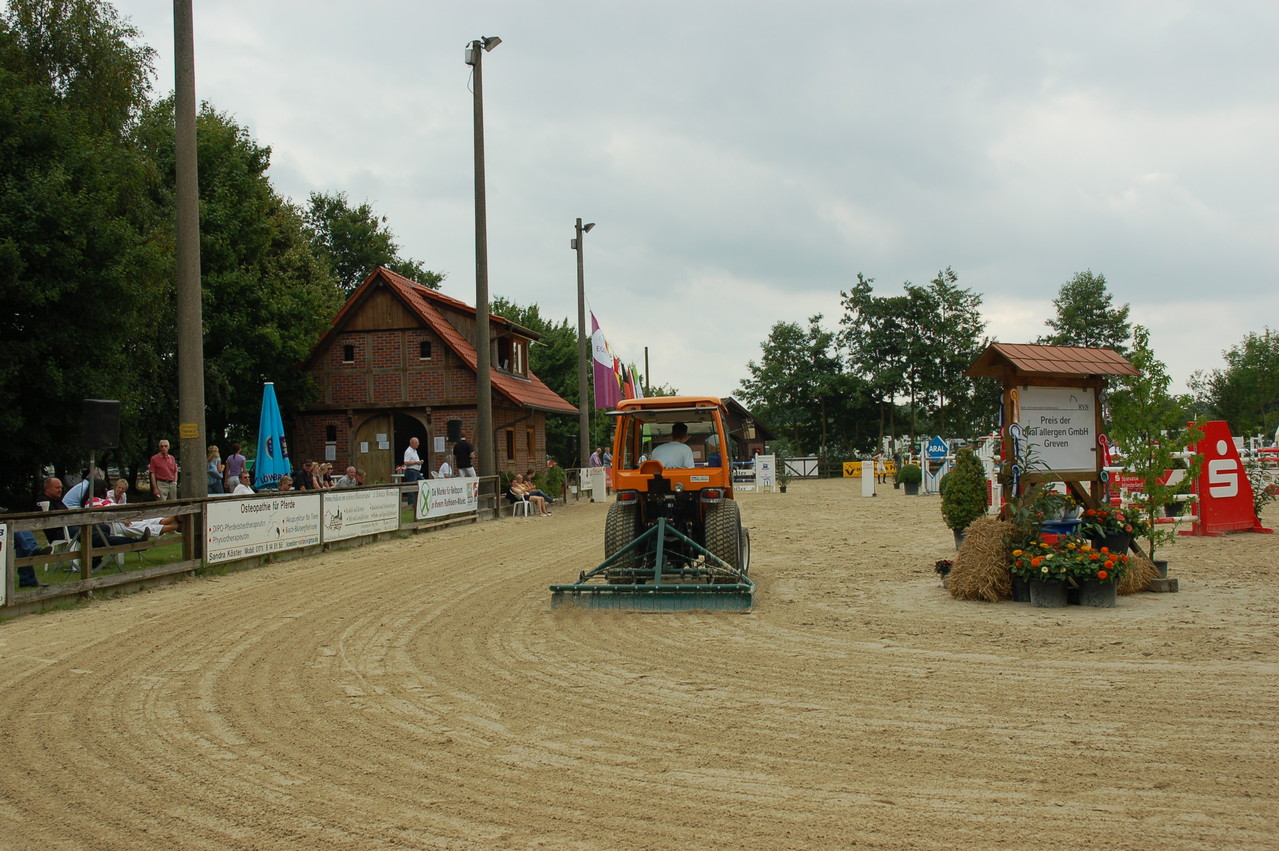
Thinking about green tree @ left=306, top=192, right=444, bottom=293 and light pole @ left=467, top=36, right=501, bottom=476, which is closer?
light pole @ left=467, top=36, right=501, bottom=476

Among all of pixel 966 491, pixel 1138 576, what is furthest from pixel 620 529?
pixel 966 491

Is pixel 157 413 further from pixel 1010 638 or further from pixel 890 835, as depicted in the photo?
pixel 890 835

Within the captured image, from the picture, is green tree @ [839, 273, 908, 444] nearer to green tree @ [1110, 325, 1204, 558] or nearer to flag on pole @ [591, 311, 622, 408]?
flag on pole @ [591, 311, 622, 408]

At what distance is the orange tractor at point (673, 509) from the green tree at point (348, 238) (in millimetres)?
43475

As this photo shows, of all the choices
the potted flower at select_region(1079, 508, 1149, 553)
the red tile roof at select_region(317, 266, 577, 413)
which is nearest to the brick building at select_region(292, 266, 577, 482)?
the red tile roof at select_region(317, 266, 577, 413)

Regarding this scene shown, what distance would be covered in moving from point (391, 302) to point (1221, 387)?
67440mm

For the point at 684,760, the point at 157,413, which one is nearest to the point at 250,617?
the point at 684,760

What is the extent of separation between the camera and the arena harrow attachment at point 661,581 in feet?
30.8

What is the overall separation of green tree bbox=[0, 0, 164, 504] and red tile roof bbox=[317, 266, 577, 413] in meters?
10.3

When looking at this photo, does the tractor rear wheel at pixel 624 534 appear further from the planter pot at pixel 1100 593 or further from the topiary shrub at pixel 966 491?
the topiary shrub at pixel 966 491

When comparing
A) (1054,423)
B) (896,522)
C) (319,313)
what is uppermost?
(319,313)

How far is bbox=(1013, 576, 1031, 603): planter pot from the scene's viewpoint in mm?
9586

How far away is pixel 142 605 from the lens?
34.5 ft

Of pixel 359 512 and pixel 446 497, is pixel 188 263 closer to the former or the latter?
pixel 359 512
